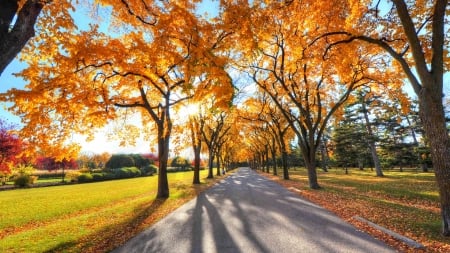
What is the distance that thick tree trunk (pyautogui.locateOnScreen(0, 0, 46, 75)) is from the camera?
3923 millimetres

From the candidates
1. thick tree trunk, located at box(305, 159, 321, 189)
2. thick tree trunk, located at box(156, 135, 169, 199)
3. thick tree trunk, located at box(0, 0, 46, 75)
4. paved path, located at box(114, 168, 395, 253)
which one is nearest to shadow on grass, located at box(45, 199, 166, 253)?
paved path, located at box(114, 168, 395, 253)

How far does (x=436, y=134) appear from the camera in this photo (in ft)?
18.8

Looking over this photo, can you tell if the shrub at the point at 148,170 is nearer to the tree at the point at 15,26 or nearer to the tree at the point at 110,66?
the tree at the point at 110,66

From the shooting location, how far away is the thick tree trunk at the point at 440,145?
561cm

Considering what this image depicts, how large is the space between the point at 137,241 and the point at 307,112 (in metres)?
13.5

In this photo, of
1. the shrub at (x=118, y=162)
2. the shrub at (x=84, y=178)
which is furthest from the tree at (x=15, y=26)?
the shrub at (x=118, y=162)

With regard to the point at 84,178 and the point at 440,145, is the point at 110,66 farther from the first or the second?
the point at 84,178

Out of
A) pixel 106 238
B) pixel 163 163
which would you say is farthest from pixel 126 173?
pixel 106 238

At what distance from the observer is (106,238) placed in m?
6.62

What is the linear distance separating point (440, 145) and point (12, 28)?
9.04 meters

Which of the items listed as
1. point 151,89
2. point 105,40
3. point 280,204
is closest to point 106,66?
point 105,40

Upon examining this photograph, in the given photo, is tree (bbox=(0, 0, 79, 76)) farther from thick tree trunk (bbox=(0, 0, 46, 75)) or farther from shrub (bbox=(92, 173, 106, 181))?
shrub (bbox=(92, 173, 106, 181))

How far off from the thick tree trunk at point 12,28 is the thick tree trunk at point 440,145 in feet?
28.1

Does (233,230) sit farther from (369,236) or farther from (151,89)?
(151,89)
